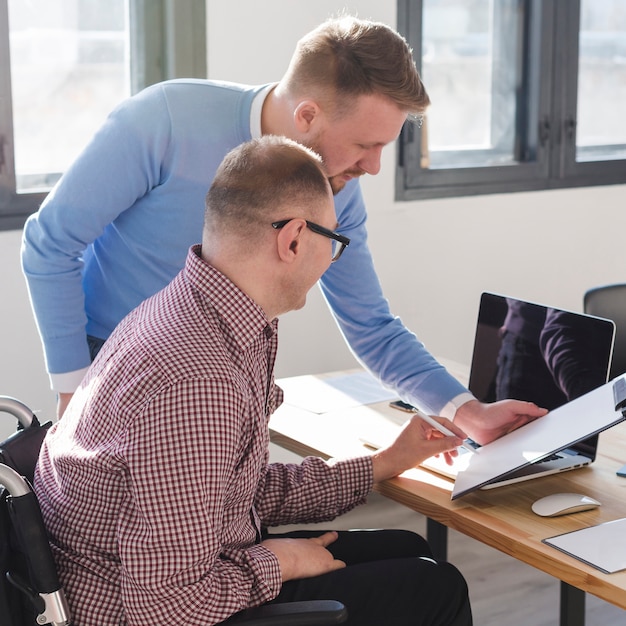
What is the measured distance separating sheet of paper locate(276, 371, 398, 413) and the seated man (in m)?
0.64

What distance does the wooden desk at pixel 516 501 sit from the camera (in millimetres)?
1445

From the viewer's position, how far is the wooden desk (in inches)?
56.9

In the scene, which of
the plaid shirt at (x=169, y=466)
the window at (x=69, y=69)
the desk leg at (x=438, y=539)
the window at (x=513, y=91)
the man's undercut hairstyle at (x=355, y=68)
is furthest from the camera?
the window at (x=513, y=91)

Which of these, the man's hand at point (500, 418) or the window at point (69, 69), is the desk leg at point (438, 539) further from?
the window at point (69, 69)

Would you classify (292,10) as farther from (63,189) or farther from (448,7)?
(63,189)

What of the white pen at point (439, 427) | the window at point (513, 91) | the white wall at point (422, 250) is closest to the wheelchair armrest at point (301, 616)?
the white pen at point (439, 427)

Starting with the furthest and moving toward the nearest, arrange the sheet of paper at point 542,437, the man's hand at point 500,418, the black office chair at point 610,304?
1. the black office chair at point 610,304
2. the man's hand at point 500,418
3. the sheet of paper at point 542,437

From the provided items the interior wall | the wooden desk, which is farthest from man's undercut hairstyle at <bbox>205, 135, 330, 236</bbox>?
the interior wall

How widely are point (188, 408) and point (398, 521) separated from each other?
234cm

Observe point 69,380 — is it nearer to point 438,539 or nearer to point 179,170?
point 179,170

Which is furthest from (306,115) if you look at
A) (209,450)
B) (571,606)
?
(571,606)

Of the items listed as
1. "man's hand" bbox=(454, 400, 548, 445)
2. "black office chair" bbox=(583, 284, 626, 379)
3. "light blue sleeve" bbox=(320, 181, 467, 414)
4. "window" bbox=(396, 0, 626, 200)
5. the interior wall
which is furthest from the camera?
"window" bbox=(396, 0, 626, 200)

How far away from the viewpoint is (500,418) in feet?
6.14

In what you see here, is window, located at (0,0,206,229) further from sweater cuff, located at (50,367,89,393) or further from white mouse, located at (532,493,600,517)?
white mouse, located at (532,493,600,517)
